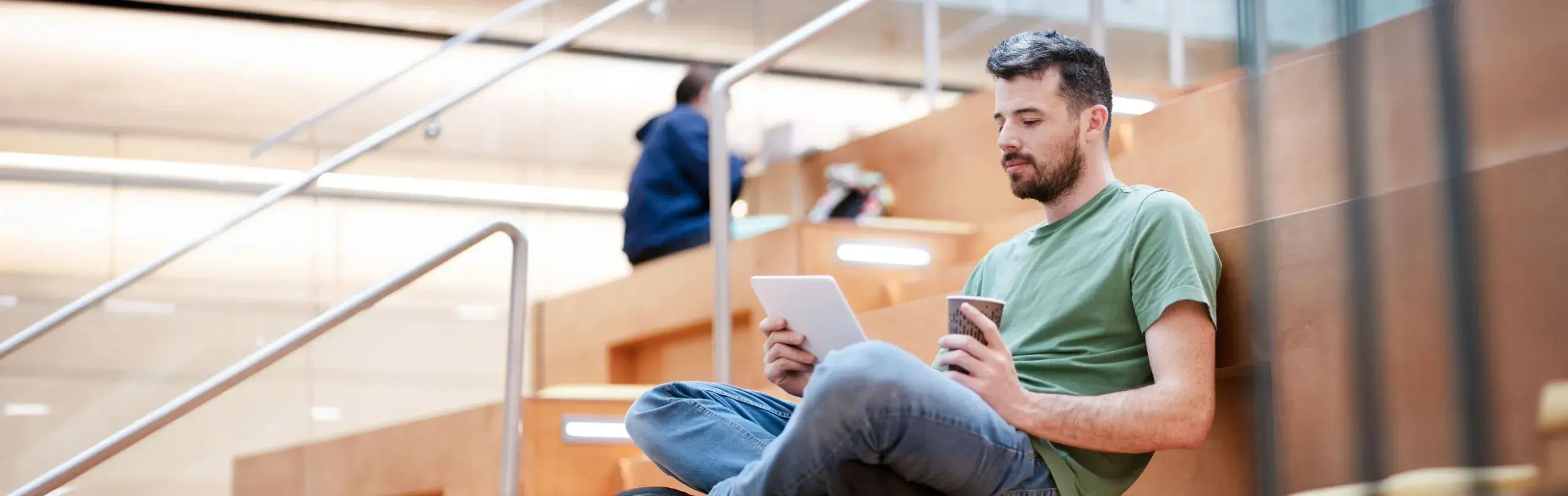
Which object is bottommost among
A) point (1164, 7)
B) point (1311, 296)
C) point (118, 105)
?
point (1311, 296)

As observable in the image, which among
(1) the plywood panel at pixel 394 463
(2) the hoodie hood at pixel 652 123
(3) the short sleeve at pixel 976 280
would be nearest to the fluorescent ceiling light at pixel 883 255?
(1) the plywood panel at pixel 394 463

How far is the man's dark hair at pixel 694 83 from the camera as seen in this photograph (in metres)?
3.96

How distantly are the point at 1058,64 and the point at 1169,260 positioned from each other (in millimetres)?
286

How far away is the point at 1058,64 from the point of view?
1.78 m

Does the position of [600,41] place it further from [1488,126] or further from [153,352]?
[1488,126]

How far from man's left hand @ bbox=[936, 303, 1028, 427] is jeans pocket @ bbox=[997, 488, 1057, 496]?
69mm

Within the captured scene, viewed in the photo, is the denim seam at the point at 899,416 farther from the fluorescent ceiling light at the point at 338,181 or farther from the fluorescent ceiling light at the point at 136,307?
the fluorescent ceiling light at the point at 136,307

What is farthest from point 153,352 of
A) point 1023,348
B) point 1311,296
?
point 1311,296

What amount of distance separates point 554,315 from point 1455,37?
3009 mm

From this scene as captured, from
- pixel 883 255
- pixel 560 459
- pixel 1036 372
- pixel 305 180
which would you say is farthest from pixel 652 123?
pixel 1036 372

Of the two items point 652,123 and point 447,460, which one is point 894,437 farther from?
point 652,123

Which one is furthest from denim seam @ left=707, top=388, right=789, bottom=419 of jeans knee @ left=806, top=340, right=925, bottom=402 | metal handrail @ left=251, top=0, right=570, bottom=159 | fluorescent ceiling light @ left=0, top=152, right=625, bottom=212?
metal handrail @ left=251, top=0, right=570, bottom=159

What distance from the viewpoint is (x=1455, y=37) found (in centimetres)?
105

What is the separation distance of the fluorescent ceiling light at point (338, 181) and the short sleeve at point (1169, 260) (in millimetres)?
2305
